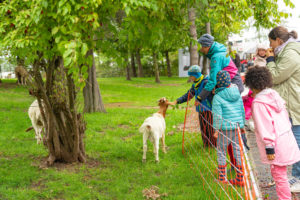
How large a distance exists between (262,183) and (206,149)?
180 cm

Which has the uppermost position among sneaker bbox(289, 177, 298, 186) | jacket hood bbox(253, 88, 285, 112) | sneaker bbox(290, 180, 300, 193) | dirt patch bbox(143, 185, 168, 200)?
jacket hood bbox(253, 88, 285, 112)

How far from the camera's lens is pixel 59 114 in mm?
5375

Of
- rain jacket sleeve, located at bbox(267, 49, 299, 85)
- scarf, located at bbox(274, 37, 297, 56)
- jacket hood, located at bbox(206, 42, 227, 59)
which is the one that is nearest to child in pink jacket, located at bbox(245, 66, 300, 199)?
rain jacket sleeve, located at bbox(267, 49, 299, 85)

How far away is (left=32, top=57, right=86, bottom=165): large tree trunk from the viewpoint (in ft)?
16.8

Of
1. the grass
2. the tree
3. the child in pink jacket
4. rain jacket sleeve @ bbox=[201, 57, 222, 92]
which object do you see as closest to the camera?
the tree

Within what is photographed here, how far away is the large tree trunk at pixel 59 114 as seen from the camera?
16.8ft

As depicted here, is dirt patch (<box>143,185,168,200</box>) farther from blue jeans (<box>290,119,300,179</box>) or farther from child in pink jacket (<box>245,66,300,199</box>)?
blue jeans (<box>290,119,300,179</box>)

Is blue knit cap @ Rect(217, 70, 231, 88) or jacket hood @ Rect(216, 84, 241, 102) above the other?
blue knit cap @ Rect(217, 70, 231, 88)

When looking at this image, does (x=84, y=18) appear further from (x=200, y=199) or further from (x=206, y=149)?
(x=206, y=149)

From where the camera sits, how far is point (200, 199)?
4191 millimetres

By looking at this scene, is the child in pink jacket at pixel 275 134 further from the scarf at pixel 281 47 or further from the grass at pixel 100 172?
the grass at pixel 100 172

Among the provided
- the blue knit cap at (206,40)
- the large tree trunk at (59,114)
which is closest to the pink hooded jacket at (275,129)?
the blue knit cap at (206,40)

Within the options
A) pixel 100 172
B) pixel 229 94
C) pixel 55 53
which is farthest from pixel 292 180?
pixel 55 53

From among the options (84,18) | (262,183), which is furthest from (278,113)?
(84,18)
